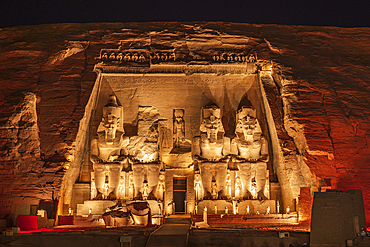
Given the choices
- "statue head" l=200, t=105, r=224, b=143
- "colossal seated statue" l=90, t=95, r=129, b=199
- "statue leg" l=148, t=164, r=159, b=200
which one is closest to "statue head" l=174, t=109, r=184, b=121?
"statue head" l=200, t=105, r=224, b=143

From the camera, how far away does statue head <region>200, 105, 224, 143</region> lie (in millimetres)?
21188

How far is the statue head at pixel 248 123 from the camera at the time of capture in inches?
834

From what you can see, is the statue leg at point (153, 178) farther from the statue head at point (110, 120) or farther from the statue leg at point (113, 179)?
the statue head at point (110, 120)

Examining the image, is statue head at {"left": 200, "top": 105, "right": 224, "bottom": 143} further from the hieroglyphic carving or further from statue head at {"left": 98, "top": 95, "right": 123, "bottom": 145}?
statue head at {"left": 98, "top": 95, "right": 123, "bottom": 145}

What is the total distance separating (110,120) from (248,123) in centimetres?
634

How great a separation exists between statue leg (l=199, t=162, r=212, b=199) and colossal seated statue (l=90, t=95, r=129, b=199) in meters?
3.58

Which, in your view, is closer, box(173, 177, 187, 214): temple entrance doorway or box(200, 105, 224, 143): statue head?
box(200, 105, 224, 143): statue head

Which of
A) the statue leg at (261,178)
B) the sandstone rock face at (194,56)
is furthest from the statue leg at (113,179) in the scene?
the statue leg at (261,178)

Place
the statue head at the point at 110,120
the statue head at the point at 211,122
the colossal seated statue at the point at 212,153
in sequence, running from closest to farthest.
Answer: the colossal seated statue at the point at 212,153 → the statue head at the point at 110,120 → the statue head at the point at 211,122

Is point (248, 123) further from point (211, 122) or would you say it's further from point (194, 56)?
point (194, 56)

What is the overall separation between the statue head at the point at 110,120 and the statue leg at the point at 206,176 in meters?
4.28

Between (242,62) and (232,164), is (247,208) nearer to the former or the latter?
(232,164)

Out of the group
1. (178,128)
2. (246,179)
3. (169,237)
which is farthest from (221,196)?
(169,237)

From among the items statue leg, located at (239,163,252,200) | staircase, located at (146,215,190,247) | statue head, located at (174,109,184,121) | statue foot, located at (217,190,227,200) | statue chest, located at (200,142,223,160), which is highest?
statue head, located at (174,109,184,121)
